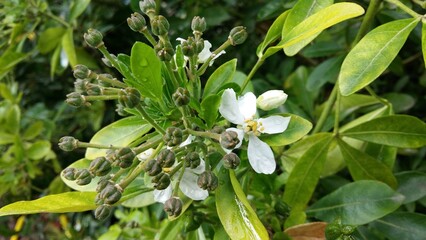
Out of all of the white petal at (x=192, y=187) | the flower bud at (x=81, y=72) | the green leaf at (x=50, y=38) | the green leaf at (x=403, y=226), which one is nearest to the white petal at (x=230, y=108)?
the white petal at (x=192, y=187)

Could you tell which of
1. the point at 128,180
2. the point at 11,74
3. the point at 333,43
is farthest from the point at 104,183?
the point at 11,74

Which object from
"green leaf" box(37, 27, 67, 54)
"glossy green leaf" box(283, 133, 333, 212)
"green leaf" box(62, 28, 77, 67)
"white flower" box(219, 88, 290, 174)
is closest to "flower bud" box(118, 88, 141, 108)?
"white flower" box(219, 88, 290, 174)

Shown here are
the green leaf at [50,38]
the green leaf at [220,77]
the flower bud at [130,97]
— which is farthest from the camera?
the green leaf at [50,38]

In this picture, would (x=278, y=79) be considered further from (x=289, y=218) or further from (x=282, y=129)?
(x=282, y=129)

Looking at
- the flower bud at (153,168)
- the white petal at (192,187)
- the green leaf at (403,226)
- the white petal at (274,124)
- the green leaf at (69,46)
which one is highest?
the flower bud at (153,168)

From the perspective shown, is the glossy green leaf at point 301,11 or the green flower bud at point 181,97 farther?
the glossy green leaf at point 301,11

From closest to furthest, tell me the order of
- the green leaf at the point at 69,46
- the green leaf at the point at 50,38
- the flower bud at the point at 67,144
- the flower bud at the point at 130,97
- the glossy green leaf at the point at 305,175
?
the flower bud at the point at 130,97, the flower bud at the point at 67,144, the glossy green leaf at the point at 305,175, the green leaf at the point at 69,46, the green leaf at the point at 50,38

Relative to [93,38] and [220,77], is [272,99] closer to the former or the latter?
[220,77]

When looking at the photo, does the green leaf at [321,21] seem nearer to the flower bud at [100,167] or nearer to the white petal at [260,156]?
the white petal at [260,156]

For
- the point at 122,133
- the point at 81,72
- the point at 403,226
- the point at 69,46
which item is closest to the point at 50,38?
the point at 69,46
